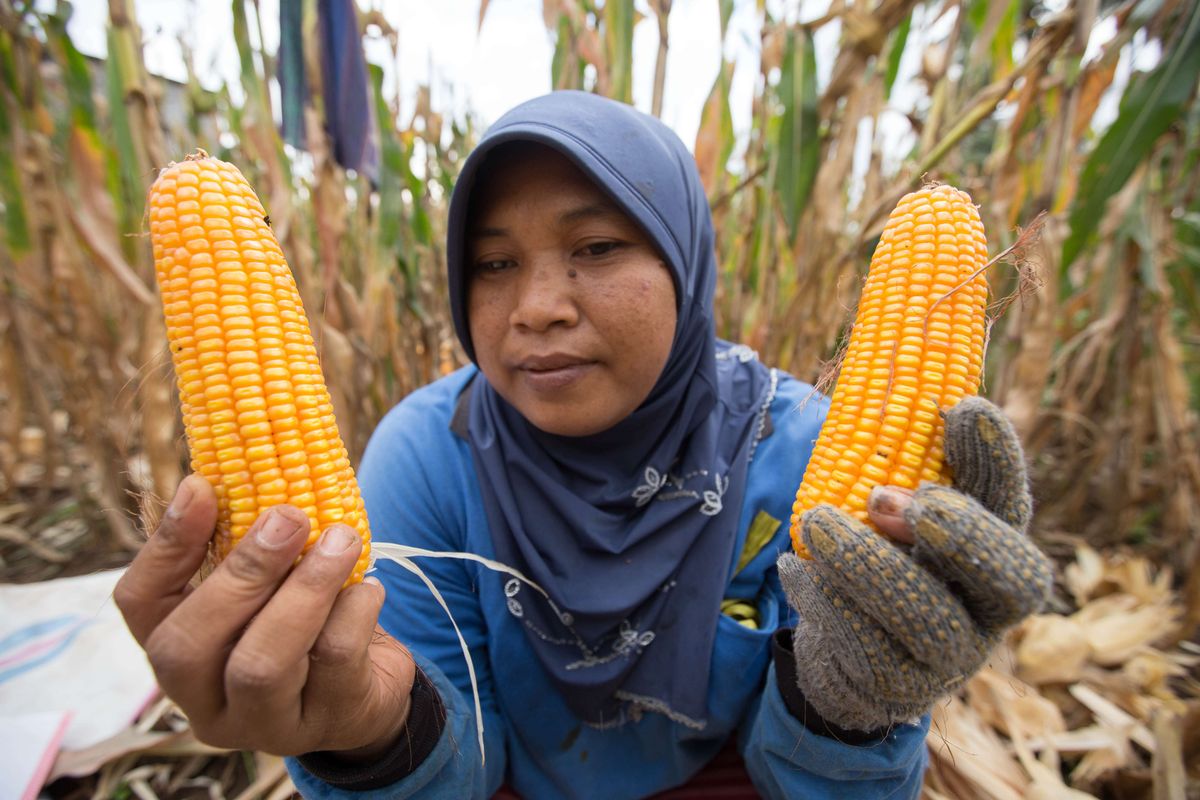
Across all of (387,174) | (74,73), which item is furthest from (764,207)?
(74,73)

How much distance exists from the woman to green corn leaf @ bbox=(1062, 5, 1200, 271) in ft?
4.73

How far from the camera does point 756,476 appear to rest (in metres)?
1.50

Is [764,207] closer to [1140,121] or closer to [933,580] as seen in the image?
[1140,121]

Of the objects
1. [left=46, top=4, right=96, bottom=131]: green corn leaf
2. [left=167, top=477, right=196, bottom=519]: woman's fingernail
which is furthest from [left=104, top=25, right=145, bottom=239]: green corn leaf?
[left=167, top=477, right=196, bottom=519]: woman's fingernail

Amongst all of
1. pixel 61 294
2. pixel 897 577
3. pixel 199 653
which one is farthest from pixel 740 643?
pixel 61 294

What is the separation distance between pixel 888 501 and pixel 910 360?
10.2 inches

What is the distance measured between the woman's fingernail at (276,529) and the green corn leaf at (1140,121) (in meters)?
2.65

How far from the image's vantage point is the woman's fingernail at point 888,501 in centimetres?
82

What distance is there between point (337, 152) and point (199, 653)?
2.03 meters

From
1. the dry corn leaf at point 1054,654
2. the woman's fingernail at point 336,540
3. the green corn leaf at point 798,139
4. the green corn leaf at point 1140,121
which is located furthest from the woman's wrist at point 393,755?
the green corn leaf at point 1140,121

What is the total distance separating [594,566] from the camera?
138cm

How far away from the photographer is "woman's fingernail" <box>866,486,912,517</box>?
82 centimetres

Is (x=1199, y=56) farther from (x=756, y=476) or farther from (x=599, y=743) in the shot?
(x=599, y=743)

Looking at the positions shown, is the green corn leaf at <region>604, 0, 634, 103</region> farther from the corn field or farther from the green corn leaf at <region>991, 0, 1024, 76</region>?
the green corn leaf at <region>991, 0, 1024, 76</region>
